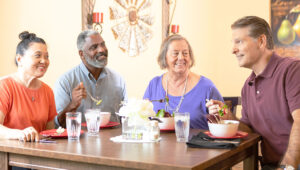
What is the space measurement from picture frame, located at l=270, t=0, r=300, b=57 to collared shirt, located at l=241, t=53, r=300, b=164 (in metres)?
3.66

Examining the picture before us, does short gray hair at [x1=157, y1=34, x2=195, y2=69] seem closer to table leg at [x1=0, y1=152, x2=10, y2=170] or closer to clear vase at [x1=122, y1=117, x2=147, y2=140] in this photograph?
clear vase at [x1=122, y1=117, x2=147, y2=140]

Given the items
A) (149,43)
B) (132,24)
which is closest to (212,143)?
(132,24)

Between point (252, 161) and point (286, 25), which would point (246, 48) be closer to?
point (252, 161)

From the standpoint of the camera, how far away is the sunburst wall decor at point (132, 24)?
4.54 metres

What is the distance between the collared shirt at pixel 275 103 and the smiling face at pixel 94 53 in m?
1.27

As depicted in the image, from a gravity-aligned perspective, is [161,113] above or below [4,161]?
above

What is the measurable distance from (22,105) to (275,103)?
142cm

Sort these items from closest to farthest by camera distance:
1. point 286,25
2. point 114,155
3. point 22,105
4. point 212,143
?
1. point 114,155
2. point 212,143
3. point 22,105
4. point 286,25

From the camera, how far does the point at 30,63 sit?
223 cm

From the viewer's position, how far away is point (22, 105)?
2.19 meters

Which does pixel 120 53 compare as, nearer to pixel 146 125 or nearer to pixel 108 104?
pixel 108 104

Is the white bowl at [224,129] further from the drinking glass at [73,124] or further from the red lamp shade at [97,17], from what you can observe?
the red lamp shade at [97,17]

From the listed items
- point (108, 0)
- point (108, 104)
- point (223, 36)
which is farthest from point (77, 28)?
point (223, 36)

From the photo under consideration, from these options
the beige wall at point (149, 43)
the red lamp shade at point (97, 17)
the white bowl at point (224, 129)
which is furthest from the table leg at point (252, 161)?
→ the red lamp shade at point (97, 17)
